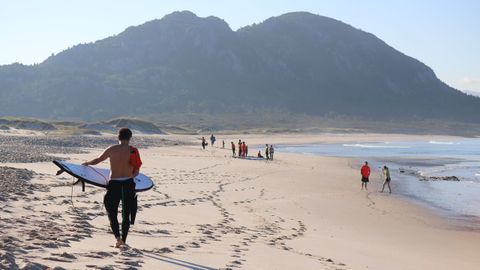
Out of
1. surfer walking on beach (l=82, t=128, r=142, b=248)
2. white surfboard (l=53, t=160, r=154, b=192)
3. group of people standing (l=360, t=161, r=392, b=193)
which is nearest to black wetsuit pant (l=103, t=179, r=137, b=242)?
surfer walking on beach (l=82, t=128, r=142, b=248)

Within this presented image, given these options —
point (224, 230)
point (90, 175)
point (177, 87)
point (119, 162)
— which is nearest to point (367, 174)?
point (224, 230)

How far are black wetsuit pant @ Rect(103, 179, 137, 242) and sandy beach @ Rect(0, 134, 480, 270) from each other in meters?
0.39

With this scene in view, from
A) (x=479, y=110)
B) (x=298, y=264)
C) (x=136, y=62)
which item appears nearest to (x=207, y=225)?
(x=298, y=264)

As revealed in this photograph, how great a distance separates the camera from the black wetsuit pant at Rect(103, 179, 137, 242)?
7.65 m

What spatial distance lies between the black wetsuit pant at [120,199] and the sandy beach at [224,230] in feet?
1.27

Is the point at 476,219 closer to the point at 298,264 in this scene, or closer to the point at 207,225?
the point at 207,225

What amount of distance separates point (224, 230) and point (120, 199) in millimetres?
3404

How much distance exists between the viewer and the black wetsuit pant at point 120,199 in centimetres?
765

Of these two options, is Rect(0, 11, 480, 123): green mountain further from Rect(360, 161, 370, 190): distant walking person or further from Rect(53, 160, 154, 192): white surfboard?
Rect(53, 160, 154, 192): white surfboard

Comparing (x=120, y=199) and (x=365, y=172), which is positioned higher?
(x=120, y=199)

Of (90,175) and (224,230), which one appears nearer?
(90,175)

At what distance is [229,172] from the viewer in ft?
88.7

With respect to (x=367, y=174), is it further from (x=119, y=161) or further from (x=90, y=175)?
(x=119, y=161)

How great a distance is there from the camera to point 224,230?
420 inches
